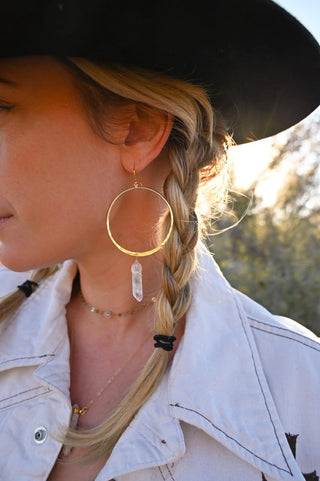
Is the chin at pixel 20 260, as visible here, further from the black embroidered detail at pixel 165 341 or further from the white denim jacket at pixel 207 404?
the black embroidered detail at pixel 165 341

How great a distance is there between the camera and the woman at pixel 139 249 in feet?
4.51

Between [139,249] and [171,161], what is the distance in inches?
16.3

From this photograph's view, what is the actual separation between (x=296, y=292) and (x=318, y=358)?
10.2 ft

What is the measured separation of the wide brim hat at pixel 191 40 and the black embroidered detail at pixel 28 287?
3.70ft

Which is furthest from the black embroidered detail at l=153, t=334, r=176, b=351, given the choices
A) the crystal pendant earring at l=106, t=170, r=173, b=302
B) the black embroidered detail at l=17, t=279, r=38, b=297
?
the black embroidered detail at l=17, t=279, r=38, b=297

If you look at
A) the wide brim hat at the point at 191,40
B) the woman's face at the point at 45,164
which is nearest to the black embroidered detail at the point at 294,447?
the woman's face at the point at 45,164

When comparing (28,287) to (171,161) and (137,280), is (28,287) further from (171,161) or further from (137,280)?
(171,161)

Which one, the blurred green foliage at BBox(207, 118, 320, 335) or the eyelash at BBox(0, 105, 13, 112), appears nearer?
the eyelash at BBox(0, 105, 13, 112)

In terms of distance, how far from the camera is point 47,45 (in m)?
1.27

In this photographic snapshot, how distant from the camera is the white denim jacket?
1.40 metres

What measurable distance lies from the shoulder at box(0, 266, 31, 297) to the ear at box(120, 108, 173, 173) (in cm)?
93

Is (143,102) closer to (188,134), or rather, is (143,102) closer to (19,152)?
(188,134)

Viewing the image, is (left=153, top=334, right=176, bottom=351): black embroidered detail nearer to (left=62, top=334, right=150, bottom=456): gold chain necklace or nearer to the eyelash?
(left=62, top=334, right=150, bottom=456): gold chain necklace

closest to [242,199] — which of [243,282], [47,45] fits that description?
[243,282]
